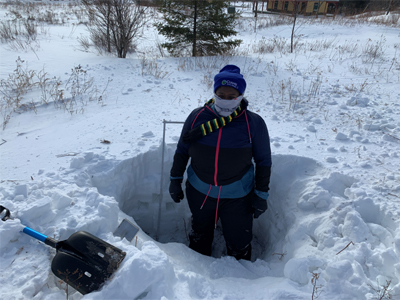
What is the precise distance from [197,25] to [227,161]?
711 cm

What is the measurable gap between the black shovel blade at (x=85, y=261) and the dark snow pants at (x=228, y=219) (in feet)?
3.36

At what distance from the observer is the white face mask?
2.20 m

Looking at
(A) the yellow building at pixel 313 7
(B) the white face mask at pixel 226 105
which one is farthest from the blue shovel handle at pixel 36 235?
(A) the yellow building at pixel 313 7

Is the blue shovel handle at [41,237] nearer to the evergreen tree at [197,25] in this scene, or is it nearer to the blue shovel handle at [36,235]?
the blue shovel handle at [36,235]

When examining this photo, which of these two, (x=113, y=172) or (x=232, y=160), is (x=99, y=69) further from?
(x=232, y=160)

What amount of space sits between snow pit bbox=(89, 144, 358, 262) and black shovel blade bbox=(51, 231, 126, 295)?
99 centimetres

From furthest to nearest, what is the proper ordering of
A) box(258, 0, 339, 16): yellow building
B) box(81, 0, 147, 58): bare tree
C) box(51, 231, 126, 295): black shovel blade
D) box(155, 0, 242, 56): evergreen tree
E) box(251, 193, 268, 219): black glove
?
box(258, 0, 339, 16): yellow building < box(155, 0, 242, 56): evergreen tree < box(81, 0, 147, 58): bare tree < box(251, 193, 268, 219): black glove < box(51, 231, 126, 295): black shovel blade

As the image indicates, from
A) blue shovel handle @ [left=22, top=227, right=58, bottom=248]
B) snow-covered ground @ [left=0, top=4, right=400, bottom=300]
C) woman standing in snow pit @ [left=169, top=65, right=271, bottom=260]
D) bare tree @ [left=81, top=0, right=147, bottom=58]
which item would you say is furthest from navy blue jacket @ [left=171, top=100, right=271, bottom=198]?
bare tree @ [left=81, top=0, right=147, bottom=58]

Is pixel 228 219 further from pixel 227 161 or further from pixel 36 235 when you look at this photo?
pixel 36 235

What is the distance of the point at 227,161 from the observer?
231 cm

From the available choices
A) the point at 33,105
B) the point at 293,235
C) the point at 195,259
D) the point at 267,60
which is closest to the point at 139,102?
the point at 33,105

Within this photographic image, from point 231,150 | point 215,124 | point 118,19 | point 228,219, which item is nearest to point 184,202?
point 228,219

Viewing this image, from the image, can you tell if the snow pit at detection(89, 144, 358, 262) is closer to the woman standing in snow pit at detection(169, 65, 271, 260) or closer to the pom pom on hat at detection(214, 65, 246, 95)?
the woman standing in snow pit at detection(169, 65, 271, 260)

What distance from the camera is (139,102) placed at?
181 inches
